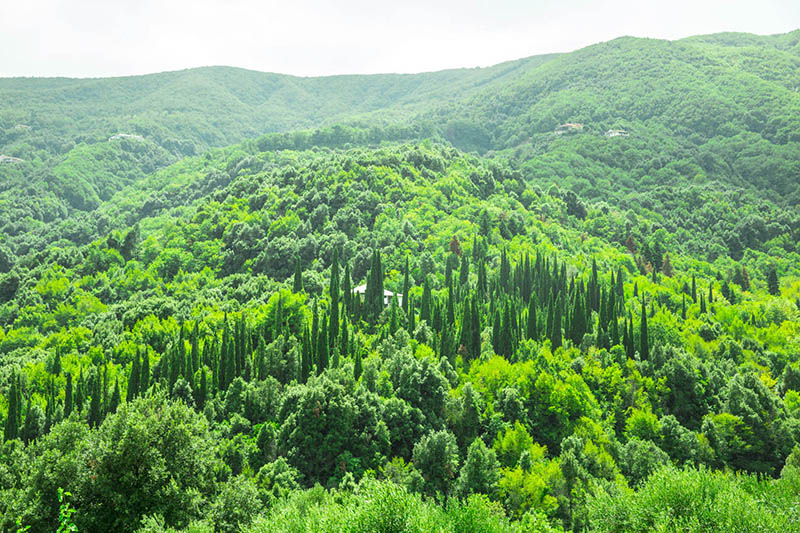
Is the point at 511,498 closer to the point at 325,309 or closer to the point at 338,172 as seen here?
the point at 325,309

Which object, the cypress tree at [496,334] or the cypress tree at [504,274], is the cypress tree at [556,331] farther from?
the cypress tree at [504,274]

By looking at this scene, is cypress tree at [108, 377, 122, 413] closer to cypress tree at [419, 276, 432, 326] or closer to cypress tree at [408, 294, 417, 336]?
cypress tree at [408, 294, 417, 336]

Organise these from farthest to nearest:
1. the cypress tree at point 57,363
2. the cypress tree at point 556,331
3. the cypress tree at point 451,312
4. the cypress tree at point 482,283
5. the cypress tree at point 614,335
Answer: the cypress tree at point 482,283, the cypress tree at point 451,312, the cypress tree at point 614,335, the cypress tree at point 556,331, the cypress tree at point 57,363

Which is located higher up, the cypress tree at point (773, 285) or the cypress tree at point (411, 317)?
the cypress tree at point (411, 317)

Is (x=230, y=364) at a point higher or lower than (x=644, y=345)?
higher

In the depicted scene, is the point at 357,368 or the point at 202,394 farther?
the point at 357,368

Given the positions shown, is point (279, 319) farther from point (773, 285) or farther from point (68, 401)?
point (773, 285)

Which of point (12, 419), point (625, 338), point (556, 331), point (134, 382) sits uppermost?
point (556, 331)

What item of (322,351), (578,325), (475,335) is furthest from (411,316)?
(578,325)

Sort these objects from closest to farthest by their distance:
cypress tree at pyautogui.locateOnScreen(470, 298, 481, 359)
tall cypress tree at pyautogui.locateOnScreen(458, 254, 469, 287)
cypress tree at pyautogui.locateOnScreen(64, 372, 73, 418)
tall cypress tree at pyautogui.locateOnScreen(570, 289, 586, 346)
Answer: cypress tree at pyautogui.locateOnScreen(64, 372, 73, 418), cypress tree at pyautogui.locateOnScreen(470, 298, 481, 359), tall cypress tree at pyautogui.locateOnScreen(570, 289, 586, 346), tall cypress tree at pyautogui.locateOnScreen(458, 254, 469, 287)

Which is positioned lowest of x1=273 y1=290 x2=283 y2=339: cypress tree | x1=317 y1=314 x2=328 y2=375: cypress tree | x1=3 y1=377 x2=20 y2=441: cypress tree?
x1=3 y1=377 x2=20 y2=441: cypress tree

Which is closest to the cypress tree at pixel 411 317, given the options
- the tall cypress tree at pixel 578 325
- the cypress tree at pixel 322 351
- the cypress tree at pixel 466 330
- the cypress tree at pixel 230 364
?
the cypress tree at pixel 466 330

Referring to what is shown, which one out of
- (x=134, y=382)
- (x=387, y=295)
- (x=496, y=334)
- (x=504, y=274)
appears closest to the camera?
(x=134, y=382)

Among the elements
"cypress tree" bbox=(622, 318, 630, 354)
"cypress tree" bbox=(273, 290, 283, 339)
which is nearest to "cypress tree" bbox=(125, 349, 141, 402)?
"cypress tree" bbox=(273, 290, 283, 339)
